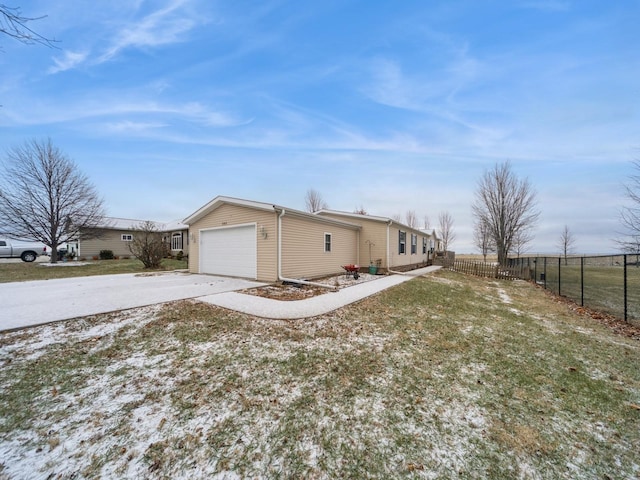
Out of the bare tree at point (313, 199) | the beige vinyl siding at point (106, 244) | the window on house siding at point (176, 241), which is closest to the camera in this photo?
the beige vinyl siding at point (106, 244)

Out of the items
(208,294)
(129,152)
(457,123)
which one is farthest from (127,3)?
(457,123)

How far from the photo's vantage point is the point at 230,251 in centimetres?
1123

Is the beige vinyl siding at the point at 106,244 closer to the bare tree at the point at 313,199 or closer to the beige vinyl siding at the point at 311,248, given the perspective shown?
the bare tree at the point at 313,199

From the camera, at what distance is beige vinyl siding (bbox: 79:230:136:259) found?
21.8 m

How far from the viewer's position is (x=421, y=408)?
2764mm

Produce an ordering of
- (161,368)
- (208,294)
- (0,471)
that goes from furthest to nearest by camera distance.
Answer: (208,294)
(161,368)
(0,471)

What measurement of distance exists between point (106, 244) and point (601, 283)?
3390 centimetres

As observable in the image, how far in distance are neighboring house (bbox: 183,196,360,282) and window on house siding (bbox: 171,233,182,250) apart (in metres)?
12.0

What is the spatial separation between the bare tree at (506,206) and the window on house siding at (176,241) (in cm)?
2613

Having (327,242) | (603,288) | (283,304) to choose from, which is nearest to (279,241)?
(283,304)

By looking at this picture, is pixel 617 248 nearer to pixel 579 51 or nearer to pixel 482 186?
pixel 579 51

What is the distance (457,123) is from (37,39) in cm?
1334

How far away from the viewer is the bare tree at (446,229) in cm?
3850

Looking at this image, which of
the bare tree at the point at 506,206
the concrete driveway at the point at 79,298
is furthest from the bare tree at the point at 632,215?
the concrete driveway at the point at 79,298
